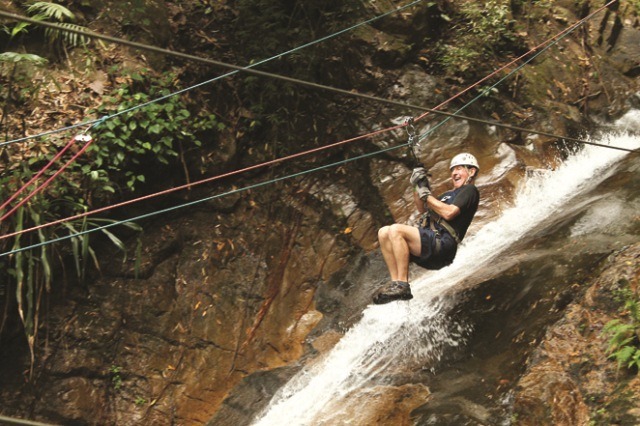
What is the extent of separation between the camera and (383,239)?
5844mm

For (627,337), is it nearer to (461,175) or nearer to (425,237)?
(425,237)

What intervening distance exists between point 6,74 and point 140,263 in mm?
2512

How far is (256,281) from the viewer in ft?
25.2

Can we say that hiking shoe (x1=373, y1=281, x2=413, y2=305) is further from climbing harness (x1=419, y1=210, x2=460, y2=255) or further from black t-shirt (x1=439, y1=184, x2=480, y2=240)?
black t-shirt (x1=439, y1=184, x2=480, y2=240)

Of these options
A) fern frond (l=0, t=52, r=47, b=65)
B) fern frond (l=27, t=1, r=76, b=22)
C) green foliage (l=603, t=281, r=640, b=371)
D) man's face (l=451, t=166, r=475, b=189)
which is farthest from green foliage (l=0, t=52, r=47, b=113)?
green foliage (l=603, t=281, r=640, b=371)

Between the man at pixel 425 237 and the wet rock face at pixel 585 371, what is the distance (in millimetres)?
1182

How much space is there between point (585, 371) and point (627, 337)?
1.20 feet

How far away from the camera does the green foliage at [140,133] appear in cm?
714

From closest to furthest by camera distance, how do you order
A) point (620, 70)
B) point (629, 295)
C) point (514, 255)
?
1. point (629, 295)
2. point (514, 255)
3. point (620, 70)

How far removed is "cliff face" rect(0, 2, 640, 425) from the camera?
6.73m

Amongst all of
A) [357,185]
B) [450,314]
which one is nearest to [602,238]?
[450,314]

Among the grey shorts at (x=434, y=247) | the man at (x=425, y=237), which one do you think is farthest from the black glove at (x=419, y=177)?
the grey shorts at (x=434, y=247)

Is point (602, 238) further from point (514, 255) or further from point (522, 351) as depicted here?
point (522, 351)

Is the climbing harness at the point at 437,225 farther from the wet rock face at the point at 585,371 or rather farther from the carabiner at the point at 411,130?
the wet rock face at the point at 585,371
